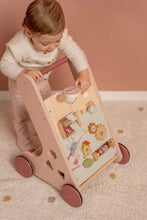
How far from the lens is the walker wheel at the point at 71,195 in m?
1.10

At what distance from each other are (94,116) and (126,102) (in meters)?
0.62

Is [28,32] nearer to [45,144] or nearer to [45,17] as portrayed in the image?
[45,17]

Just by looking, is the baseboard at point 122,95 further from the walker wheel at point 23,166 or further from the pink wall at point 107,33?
the walker wheel at point 23,166

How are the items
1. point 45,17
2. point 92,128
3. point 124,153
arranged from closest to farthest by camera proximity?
point 45,17 < point 92,128 < point 124,153

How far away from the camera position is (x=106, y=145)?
1.23 m

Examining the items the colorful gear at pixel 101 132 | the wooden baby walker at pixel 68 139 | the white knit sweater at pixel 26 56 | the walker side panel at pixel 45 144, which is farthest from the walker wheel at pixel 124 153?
the white knit sweater at pixel 26 56

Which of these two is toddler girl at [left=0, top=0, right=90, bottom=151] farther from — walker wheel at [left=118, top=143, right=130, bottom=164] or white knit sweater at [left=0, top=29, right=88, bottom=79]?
walker wheel at [left=118, top=143, right=130, bottom=164]

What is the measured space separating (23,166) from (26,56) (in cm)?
47

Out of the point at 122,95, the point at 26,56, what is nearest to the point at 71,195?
the point at 26,56

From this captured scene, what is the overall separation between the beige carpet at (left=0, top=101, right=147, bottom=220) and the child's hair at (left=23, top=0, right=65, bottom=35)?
2.14ft

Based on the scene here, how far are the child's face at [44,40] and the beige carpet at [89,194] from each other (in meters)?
0.58

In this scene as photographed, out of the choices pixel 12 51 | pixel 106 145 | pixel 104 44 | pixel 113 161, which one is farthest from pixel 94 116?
pixel 104 44

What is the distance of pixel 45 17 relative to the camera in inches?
36.7

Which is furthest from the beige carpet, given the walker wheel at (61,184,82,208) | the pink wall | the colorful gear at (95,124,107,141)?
the pink wall
